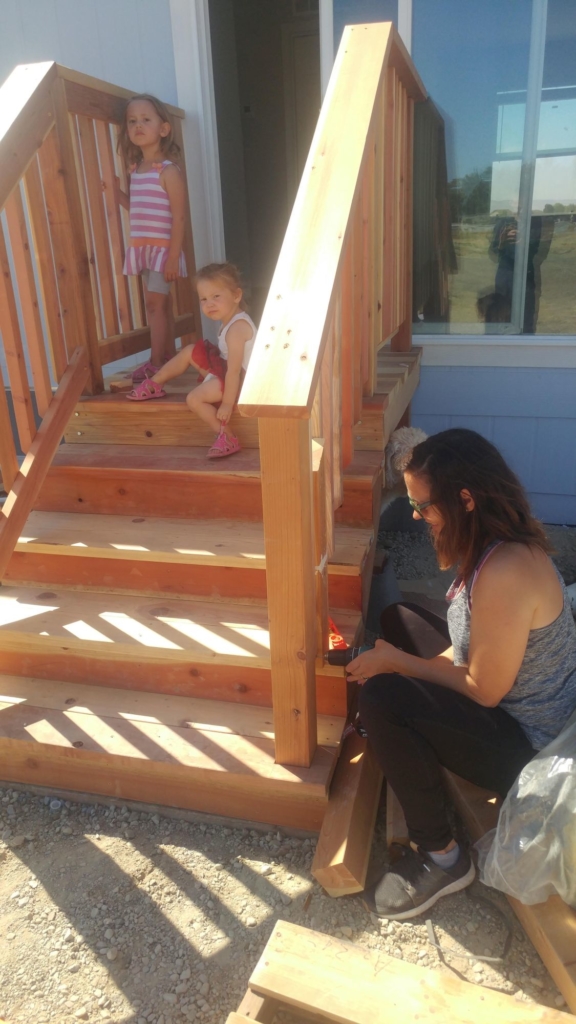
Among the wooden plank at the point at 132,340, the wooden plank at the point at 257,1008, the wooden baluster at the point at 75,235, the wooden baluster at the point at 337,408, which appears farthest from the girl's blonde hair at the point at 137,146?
the wooden plank at the point at 257,1008

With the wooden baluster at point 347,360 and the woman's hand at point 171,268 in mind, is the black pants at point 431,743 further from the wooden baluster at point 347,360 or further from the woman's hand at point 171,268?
the woman's hand at point 171,268

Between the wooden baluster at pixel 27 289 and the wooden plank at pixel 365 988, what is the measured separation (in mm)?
2091

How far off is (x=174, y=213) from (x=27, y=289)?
96 centimetres

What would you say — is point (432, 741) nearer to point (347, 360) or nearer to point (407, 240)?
point (347, 360)

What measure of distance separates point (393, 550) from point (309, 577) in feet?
7.22

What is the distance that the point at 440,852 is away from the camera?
1.92m

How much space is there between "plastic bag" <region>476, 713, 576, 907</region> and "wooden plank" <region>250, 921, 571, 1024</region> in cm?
25

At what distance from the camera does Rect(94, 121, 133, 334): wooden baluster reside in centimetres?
319

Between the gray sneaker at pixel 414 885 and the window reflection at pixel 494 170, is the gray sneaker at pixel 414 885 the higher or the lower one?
the lower one

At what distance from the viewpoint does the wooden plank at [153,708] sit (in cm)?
224

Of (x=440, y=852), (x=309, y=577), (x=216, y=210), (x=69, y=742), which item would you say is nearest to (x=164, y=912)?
(x=69, y=742)

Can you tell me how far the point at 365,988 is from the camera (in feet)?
5.16

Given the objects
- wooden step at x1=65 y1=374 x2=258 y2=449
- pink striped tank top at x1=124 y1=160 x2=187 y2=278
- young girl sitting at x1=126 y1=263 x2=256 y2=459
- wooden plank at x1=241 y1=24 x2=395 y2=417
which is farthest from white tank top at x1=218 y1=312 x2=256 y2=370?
wooden plank at x1=241 y1=24 x2=395 y2=417

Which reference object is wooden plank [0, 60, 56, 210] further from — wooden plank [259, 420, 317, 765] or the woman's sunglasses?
the woman's sunglasses
